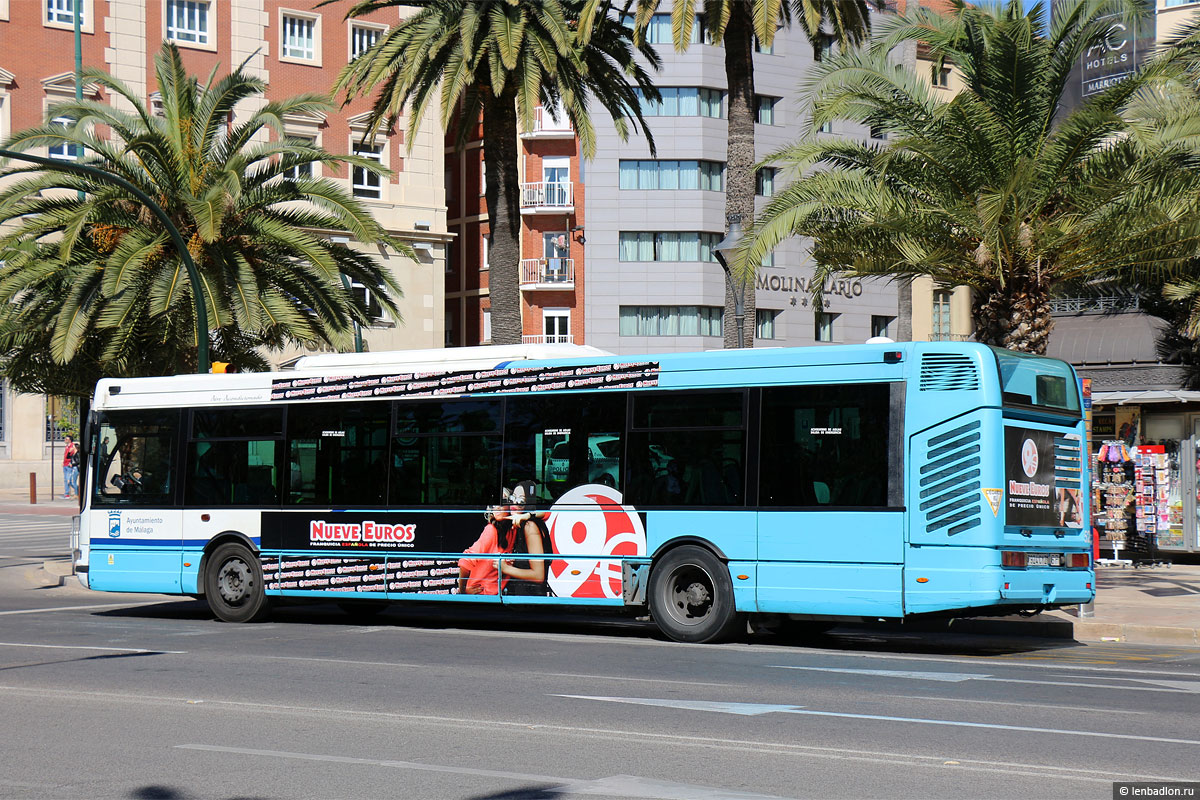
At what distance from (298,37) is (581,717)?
1781 inches

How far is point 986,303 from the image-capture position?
62.4 feet

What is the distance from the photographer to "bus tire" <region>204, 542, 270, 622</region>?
57.4 feet

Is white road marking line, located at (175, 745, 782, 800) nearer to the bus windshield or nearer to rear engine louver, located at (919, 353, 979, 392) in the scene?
rear engine louver, located at (919, 353, 979, 392)

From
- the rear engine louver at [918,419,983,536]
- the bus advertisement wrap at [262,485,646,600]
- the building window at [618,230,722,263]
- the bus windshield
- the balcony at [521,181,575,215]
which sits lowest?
the bus advertisement wrap at [262,485,646,600]

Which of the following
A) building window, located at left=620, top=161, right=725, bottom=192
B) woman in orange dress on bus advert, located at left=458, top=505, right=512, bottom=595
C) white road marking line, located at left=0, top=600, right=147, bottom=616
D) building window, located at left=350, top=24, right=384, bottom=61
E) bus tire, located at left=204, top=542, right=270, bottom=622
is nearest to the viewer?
woman in orange dress on bus advert, located at left=458, top=505, right=512, bottom=595

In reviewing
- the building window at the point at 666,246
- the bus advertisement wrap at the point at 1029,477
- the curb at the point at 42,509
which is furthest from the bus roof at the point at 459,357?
the building window at the point at 666,246

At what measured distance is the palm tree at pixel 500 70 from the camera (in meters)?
25.2

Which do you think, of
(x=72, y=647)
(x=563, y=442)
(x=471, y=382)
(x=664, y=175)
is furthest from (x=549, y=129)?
(x=72, y=647)

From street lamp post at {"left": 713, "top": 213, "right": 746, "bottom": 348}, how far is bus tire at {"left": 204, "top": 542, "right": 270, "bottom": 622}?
25.5ft

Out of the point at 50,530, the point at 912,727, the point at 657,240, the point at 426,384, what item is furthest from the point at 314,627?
the point at 657,240

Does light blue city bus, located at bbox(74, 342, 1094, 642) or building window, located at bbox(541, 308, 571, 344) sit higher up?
building window, located at bbox(541, 308, 571, 344)

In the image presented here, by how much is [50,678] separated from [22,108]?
3952 centimetres

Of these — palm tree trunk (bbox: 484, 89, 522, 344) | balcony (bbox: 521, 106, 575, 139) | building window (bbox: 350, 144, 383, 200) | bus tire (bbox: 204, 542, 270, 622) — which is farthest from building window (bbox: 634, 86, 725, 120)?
bus tire (bbox: 204, 542, 270, 622)

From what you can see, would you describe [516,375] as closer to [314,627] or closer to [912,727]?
[314,627]
